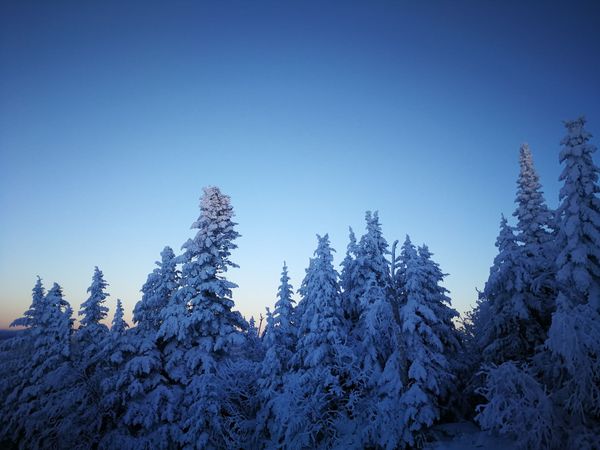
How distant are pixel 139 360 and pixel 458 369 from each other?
1944cm

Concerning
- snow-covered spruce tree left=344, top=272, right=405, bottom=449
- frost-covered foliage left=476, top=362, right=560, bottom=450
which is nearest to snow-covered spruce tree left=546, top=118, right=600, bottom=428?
frost-covered foliage left=476, top=362, right=560, bottom=450

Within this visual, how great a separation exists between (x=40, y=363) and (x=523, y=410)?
35.2 meters

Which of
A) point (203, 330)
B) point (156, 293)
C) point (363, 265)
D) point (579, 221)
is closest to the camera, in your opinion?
point (579, 221)

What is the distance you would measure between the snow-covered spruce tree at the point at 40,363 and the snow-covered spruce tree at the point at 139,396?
281 inches

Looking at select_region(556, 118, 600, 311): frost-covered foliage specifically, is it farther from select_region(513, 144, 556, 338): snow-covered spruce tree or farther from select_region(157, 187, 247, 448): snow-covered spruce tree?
select_region(157, 187, 247, 448): snow-covered spruce tree

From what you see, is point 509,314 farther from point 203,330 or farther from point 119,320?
point 119,320

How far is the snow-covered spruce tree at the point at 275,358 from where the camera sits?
2098 centimetres

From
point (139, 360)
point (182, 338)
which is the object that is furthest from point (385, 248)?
point (139, 360)

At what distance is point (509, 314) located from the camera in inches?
808

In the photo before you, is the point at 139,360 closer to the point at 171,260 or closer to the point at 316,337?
the point at 171,260

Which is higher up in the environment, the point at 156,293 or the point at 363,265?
the point at 363,265

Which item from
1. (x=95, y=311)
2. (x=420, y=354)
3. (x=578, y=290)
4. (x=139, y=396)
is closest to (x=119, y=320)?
(x=95, y=311)

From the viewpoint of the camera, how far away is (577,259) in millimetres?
15344

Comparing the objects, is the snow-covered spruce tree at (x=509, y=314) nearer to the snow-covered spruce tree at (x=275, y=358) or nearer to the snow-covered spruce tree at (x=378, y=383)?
the snow-covered spruce tree at (x=378, y=383)
